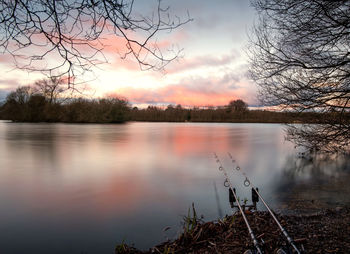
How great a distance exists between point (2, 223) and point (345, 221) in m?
7.74

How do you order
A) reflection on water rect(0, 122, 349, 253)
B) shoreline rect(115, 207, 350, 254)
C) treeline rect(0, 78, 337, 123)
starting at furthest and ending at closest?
treeline rect(0, 78, 337, 123) → reflection on water rect(0, 122, 349, 253) → shoreline rect(115, 207, 350, 254)

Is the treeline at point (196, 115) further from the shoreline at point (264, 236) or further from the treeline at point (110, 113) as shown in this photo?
the shoreline at point (264, 236)

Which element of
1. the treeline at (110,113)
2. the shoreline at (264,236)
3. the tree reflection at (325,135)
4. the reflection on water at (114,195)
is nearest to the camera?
the shoreline at (264,236)

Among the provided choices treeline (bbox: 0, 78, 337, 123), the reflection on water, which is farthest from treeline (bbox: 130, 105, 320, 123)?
Result: the reflection on water

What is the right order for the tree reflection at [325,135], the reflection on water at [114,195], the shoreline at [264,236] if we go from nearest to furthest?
1. the shoreline at [264,236]
2. the reflection on water at [114,195]
3. the tree reflection at [325,135]

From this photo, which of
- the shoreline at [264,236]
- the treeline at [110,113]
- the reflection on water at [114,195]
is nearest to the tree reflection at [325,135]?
the reflection on water at [114,195]

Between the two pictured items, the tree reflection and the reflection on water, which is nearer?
the reflection on water

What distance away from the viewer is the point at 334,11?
6035 mm

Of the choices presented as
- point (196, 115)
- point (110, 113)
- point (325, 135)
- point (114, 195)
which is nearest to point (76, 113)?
point (110, 113)

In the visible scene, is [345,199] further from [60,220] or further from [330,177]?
[60,220]

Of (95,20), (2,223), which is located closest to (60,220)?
(2,223)

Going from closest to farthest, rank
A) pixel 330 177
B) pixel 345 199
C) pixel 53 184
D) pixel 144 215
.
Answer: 1. pixel 144 215
2. pixel 345 199
3. pixel 53 184
4. pixel 330 177

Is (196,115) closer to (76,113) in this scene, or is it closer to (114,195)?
(76,113)

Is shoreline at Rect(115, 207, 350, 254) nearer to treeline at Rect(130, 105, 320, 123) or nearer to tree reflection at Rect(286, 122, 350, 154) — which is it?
tree reflection at Rect(286, 122, 350, 154)
